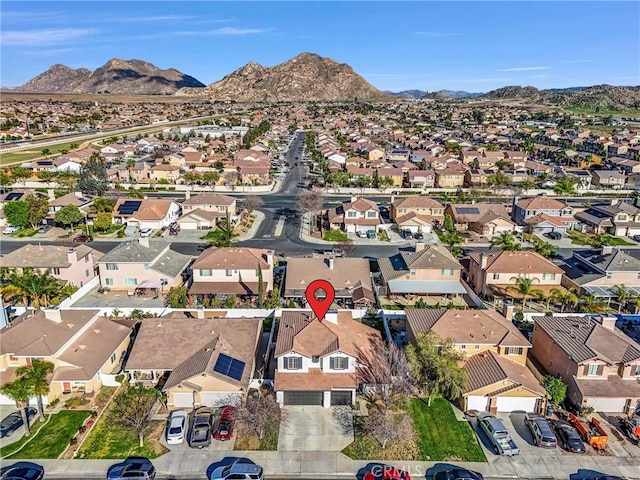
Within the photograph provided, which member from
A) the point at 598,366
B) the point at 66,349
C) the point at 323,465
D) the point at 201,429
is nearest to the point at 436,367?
the point at 323,465

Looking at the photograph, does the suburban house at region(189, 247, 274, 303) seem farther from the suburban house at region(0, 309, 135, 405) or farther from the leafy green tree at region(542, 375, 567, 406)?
the leafy green tree at region(542, 375, 567, 406)

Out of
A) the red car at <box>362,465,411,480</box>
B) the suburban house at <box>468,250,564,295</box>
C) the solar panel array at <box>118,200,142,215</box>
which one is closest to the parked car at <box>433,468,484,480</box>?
the red car at <box>362,465,411,480</box>

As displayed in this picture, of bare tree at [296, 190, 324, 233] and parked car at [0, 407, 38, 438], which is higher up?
bare tree at [296, 190, 324, 233]

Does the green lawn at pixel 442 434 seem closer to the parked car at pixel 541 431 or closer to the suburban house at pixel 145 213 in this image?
the parked car at pixel 541 431

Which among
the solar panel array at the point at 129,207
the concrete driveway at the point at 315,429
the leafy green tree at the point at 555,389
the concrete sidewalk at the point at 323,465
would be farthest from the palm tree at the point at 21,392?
the solar panel array at the point at 129,207

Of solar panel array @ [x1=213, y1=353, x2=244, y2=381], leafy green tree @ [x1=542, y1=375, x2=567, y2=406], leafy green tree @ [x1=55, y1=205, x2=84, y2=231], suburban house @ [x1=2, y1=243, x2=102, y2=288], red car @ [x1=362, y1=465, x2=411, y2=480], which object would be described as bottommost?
red car @ [x1=362, y1=465, x2=411, y2=480]

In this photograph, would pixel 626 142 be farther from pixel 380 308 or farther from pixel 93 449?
pixel 93 449

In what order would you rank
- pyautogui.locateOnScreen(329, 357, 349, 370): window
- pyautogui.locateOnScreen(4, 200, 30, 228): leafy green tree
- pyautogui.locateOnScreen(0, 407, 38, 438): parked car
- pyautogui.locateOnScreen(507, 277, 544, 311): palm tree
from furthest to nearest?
pyautogui.locateOnScreen(4, 200, 30, 228): leafy green tree
pyautogui.locateOnScreen(507, 277, 544, 311): palm tree
pyautogui.locateOnScreen(329, 357, 349, 370): window
pyautogui.locateOnScreen(0, 407, 38, 438): parked car

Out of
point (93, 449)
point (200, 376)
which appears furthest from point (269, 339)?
point (93, 449)
